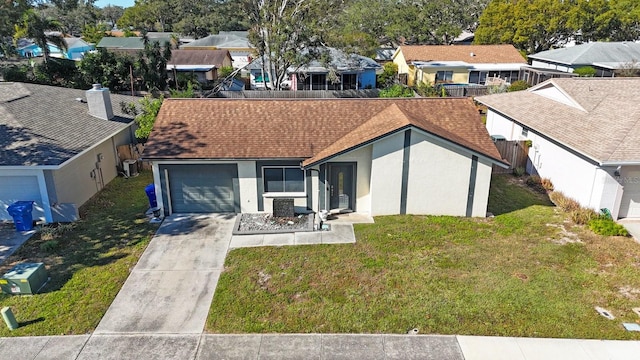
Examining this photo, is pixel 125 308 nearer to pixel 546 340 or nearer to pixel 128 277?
pixel 128 277

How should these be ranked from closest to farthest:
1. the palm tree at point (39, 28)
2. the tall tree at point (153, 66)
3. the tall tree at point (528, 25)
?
the tall tree at point (153, 66) < the palm tree at point (39, 28) < the tall tree at point (528, 25)

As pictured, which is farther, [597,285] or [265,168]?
[265,168]

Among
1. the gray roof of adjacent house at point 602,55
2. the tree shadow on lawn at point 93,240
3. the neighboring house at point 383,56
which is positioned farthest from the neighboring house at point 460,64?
the tree shadow on lawn at point 93,240

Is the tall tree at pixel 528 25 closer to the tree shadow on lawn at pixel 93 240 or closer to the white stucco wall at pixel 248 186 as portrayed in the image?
the white stucco wall at pixel 248 186

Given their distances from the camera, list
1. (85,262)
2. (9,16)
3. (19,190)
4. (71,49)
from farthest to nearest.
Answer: (71,49), (9,16), (19,190), (85,262)

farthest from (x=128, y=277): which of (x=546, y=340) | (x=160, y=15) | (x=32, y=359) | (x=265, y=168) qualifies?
(x=160, y=15)

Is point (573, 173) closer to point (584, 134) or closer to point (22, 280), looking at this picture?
point (584, 134)

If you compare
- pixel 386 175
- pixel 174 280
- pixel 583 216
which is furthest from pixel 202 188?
pixel 583 216
